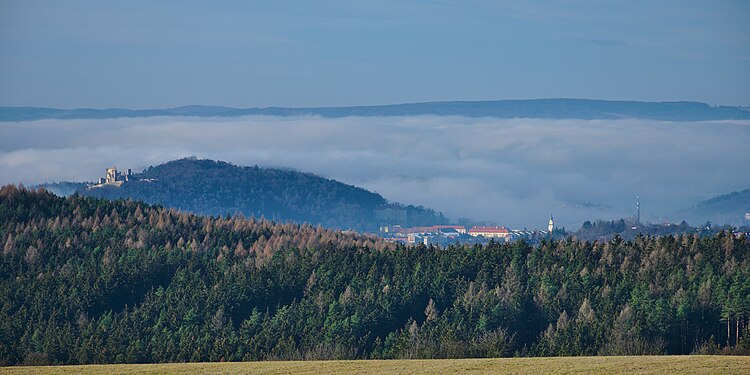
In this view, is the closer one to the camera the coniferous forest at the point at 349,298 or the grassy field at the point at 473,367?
the grassy field at the point at 473,367

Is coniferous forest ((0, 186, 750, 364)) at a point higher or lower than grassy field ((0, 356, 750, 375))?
lower

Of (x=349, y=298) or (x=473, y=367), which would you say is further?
(x=349, y=298)

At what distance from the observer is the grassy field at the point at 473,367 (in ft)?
196

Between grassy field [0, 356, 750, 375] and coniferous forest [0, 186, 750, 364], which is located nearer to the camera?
grassy field [0, 356, 750, 375]

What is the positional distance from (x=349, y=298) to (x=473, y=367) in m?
49.3

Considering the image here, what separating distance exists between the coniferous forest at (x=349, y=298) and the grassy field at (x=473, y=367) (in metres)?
19.2

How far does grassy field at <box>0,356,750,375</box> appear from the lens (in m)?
59.8

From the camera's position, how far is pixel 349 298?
11219 centimetres

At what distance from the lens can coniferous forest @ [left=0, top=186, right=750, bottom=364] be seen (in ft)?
310

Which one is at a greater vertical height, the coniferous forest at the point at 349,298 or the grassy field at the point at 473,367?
the grassy field at the point at 473,367

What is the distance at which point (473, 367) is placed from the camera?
63.2 meters

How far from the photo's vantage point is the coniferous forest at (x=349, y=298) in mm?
94438

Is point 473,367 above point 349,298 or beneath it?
above

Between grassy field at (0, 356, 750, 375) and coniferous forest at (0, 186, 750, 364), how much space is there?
19.2 m
